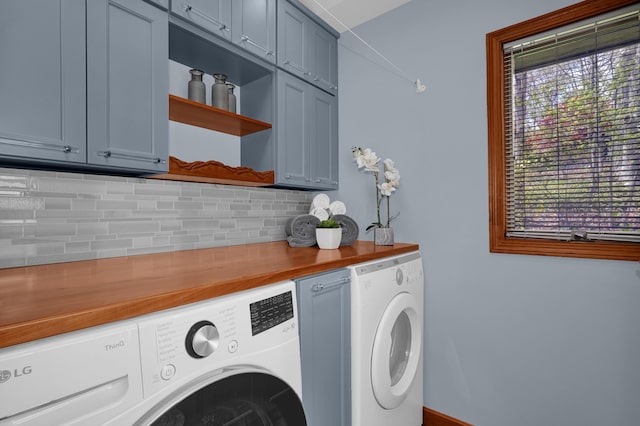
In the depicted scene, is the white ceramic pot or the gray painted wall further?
the white ceramic pot

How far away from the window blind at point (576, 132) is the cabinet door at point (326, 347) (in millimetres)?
1112

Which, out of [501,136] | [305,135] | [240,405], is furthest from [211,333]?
[501,136]

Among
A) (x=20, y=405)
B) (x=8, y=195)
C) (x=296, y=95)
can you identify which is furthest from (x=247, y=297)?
(x=296, y=95)

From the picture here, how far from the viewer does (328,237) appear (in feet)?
6.11

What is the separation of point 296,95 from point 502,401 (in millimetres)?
2189

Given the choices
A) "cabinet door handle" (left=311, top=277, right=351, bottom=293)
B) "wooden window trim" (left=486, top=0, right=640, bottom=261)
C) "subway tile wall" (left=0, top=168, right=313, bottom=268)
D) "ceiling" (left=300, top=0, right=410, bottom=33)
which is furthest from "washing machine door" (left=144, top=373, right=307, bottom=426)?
"ceiling" (left=300, top=0, right=410, bottom=33)

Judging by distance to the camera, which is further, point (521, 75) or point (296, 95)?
point (296, 95)

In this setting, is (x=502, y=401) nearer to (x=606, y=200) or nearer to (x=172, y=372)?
(x=606, y=200)

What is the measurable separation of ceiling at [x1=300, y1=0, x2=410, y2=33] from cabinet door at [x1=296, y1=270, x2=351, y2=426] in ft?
6.03

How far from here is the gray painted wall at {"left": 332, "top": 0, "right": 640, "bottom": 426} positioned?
4.98 feet

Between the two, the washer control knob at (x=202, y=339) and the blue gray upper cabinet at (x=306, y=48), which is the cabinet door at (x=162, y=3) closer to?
the blue gray upper cabinet at (x=306, y=48)

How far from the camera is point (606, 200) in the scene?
1.54 metres

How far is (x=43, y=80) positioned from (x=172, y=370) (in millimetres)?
1102

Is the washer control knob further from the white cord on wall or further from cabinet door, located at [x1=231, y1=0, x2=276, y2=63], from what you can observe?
the white cord on wall
